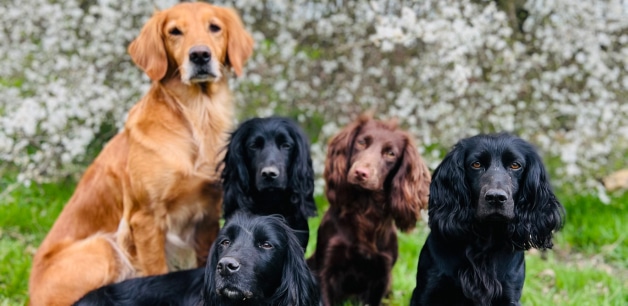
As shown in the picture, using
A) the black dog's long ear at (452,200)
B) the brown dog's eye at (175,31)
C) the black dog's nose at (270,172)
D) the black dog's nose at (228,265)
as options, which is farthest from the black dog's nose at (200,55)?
the black dog's long ear at (452,200)

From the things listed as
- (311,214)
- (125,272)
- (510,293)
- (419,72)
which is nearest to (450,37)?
(419,72)

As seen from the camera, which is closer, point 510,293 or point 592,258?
point 510,293

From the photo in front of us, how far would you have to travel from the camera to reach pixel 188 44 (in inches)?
156

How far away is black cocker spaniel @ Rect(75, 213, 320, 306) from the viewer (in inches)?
121

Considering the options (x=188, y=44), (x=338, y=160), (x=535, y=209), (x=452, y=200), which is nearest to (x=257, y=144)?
(x=338, y=160)

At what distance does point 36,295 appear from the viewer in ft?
12.8

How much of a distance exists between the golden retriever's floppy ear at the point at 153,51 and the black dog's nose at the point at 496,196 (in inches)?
78.9

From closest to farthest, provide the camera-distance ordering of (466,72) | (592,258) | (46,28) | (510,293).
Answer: (510,293)
(466,72)
(592,258)
(46,28)

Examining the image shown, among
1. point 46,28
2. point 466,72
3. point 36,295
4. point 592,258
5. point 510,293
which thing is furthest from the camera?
point 46,28

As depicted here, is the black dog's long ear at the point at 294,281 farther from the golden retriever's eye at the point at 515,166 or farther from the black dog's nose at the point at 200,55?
the black dog's nose at the point at 200,55

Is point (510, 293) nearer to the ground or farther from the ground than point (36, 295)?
farther from the ground

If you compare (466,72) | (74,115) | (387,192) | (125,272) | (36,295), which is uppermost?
(466,72)

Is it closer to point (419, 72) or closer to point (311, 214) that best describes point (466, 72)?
point (419, 72)

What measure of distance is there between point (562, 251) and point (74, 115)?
3.95 m
